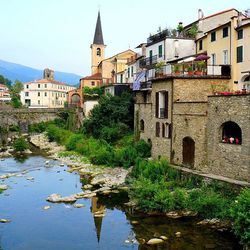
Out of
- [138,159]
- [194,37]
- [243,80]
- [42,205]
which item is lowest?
[42,205]

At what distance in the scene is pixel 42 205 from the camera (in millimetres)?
26688

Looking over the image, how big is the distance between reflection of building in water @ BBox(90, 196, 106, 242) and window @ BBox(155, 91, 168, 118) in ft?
31.1

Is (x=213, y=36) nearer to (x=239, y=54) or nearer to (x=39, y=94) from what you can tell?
(x=239, y=54)

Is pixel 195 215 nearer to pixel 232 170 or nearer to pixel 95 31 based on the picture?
pixel 232 170

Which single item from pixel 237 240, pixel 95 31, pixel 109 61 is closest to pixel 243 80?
pixel 237 240

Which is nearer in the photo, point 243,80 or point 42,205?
point 42,205

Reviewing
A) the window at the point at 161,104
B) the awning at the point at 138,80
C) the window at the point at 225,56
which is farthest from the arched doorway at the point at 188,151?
the awning at the point at 138,80

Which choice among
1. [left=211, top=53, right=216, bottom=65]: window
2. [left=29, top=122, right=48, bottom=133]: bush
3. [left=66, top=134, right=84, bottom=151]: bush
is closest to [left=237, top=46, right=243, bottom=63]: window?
[left=211, top=53, right=216, bottom=65]: window

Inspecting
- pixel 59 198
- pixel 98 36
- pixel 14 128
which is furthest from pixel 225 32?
pixel 98 36

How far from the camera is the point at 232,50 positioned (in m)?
31.1

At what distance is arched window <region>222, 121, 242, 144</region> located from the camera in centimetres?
2541

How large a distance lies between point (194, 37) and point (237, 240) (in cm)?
2528

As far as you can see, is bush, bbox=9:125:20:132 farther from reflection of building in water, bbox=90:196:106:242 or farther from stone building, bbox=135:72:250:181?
reflection of building in water, bbox=90:196:106:242

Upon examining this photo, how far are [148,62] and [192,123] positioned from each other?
16435mm
